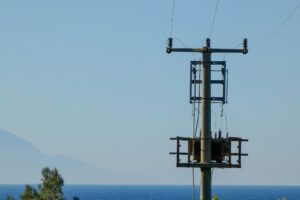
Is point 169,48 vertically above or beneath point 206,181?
above

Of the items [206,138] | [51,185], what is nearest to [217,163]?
[206,138]

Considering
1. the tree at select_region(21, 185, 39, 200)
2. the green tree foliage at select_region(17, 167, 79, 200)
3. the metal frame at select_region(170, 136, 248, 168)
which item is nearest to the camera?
the metal frame at select_region(170, 136, 248, 168)

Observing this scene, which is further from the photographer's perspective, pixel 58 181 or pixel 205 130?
pixel 58 181

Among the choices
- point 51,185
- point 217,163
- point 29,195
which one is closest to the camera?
point 217,163

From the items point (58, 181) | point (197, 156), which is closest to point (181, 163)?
point (197, 156)

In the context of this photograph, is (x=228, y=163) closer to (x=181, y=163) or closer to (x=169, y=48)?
(x=181, y=163)

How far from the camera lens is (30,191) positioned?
111 m

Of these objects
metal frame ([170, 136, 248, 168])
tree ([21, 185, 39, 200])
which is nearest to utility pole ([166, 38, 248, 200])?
metal frame ([170, 136, 248, 168])

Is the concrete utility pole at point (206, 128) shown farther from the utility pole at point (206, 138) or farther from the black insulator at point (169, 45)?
the black insulator at point (169, 45)

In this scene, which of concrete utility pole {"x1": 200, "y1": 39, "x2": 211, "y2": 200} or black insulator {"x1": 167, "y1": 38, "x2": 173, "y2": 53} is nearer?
concrete utility pole {"x1": 200, "y1": 39, "x2": 211, "y2": 200}

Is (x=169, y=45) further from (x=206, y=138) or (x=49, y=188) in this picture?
(x=49, y=188)

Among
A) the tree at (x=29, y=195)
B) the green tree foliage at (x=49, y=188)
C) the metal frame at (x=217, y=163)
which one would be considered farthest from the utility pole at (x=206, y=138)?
the tree at (x=29, y=195)

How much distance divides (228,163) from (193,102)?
2495mm

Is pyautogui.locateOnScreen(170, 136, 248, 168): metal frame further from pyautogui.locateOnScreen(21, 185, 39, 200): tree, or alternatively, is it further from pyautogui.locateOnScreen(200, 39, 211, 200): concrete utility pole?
pyautogui.locateOnScreen(21, 185, 39, 200): tree
